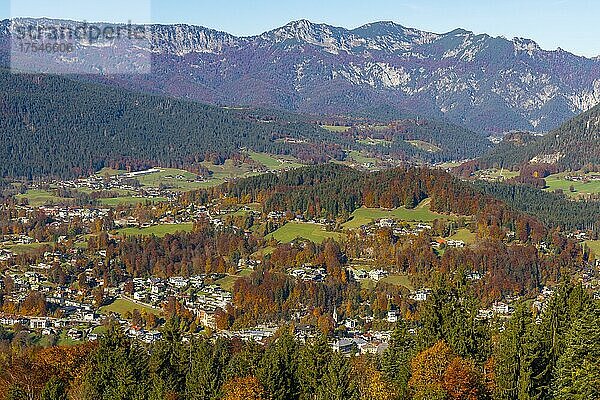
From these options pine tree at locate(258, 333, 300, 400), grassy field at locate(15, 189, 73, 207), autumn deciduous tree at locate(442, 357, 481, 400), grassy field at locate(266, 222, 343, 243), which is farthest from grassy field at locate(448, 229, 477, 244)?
grassy field at locate(15, 189, 73, 207)

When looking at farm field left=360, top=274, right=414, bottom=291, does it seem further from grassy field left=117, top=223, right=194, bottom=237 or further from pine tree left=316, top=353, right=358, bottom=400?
pine tree left=316, top=353, right=358, bottom=400

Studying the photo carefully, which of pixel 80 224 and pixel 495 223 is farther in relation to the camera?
pixel 80 224

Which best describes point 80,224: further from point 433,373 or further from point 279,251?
point 433,373

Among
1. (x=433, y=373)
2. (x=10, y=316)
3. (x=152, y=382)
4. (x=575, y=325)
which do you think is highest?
(x=575, y=325)

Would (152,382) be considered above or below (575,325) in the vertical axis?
below

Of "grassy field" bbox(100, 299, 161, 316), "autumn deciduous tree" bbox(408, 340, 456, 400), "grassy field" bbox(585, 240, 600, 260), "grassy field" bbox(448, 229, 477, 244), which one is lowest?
"grassy field" bbox(100, 299, 161, 316)

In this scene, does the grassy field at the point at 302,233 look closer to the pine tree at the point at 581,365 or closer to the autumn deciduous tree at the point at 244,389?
the autumn deciduous tree at the point at 244,389

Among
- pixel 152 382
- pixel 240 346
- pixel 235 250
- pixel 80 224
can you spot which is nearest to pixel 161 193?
pixel 80 224
